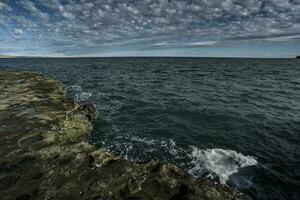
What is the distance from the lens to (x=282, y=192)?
11.4 metres

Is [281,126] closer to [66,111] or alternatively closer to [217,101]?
[217,101]

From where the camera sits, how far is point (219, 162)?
45.9 ft

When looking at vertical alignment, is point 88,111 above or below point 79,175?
below

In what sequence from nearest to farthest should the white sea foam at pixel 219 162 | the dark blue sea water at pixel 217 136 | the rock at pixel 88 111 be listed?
1. the dark blue sea water at pixel 217 136
2. the white sea foam at pixel 219 162
3. the rock at pixel 88 111

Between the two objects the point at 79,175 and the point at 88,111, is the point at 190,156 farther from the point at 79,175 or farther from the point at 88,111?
the point at 88,111

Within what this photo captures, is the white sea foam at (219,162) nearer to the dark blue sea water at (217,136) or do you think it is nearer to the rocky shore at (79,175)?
the dark blue sea water at (217,136)

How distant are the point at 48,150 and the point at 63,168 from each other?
217 centimetres

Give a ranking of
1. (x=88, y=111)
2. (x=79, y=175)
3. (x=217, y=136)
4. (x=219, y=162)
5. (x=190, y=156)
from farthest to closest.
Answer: (x=88, y=111), (x=217, y=136), (x=190, y=156), (x=219, y=162), (x=79, y=175)

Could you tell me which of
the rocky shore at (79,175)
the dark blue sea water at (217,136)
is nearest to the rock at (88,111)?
the dark blue sea water at (217,136)

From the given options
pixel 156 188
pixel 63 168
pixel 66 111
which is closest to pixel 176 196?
pixel 156 188

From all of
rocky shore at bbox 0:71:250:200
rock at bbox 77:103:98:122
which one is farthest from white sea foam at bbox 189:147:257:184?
rock at bbox 77:103:98:122

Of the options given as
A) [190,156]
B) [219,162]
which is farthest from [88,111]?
[219,162]

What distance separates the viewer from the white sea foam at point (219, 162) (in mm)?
12930

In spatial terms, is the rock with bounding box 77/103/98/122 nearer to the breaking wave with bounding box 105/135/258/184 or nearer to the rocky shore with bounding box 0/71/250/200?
the breaking wave with bounding box 105/135/258/184
